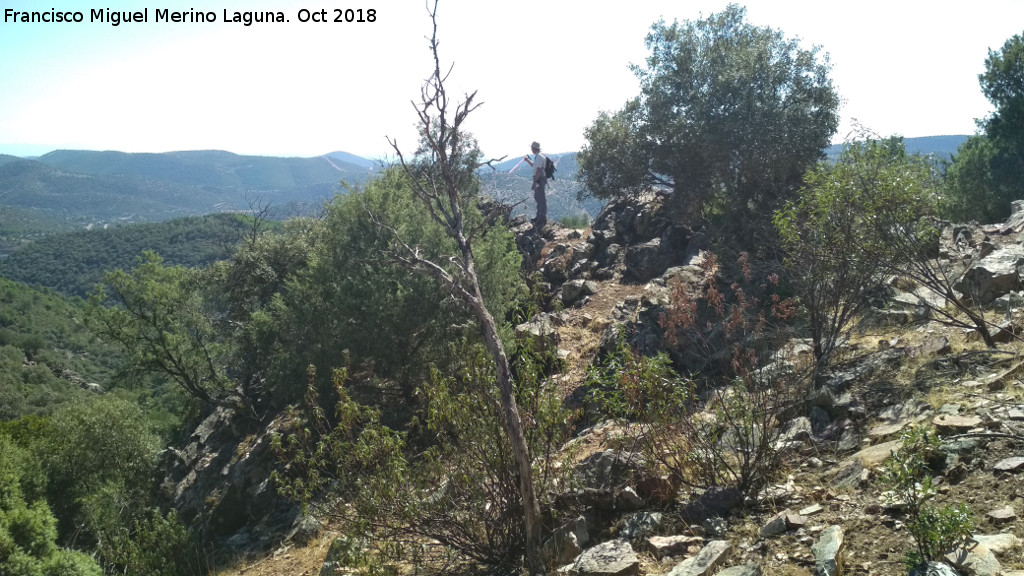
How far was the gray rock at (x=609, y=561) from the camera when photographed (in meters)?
4.79

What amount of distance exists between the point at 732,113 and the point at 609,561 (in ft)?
47.6

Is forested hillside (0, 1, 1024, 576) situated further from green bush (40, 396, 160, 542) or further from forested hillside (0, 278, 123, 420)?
forested hillside (0, 278, 123, 420)

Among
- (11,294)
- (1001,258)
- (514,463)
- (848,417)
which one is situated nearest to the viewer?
(514,463)

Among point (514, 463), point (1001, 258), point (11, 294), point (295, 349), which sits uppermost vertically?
point (1001, 258)

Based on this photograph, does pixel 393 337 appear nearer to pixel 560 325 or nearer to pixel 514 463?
pixel 560 325

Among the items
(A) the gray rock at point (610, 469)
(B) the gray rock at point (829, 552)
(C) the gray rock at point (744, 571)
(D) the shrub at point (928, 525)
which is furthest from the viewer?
(A) the gray rock at point (610, 469)

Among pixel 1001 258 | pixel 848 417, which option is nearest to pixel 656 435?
pixel 848 417

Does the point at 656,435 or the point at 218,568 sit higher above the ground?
the point at 656,435

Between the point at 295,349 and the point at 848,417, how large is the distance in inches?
476

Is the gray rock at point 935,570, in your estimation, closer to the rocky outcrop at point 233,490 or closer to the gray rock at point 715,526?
the gray rock at point 715,526

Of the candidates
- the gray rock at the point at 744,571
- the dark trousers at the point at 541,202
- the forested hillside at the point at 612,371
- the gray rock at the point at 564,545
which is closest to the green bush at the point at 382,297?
the forested hillside at the point at 612,371

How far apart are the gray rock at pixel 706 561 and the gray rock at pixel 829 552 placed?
1.98 feet

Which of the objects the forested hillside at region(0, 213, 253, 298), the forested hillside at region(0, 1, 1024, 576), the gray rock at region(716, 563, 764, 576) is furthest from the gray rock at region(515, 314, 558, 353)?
the forested hillside at region(0, 213, 253, 298)

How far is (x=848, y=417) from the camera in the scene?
21.8ft
